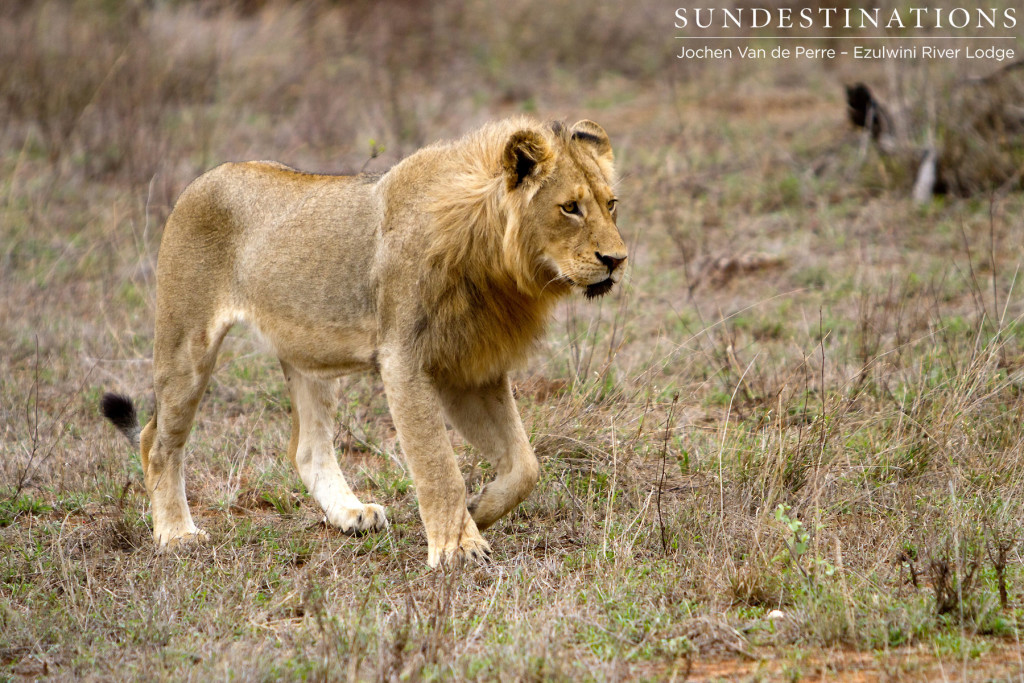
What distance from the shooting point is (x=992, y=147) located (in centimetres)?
960

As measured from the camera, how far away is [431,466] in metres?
4.32

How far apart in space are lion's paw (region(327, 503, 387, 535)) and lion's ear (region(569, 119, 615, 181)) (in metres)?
1.87

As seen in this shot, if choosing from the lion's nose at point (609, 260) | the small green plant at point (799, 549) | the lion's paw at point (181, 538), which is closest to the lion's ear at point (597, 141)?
the lion's nose at point (609, 260)

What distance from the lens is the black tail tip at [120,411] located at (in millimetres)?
5344

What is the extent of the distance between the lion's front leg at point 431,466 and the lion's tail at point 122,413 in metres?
1.76

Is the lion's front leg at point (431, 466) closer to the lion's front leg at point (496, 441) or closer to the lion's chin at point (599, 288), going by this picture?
the lion's front leg at point (496, 441)

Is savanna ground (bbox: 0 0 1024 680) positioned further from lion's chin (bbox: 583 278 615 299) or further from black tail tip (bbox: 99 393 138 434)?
lion's chin (bbox: 583 278 615 299)

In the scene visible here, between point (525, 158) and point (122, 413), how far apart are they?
2646 mm

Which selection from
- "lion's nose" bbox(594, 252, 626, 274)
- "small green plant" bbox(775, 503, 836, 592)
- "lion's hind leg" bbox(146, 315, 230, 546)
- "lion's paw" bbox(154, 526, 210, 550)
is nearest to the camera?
"small green plant" bbox(775, 503, 836, 592)

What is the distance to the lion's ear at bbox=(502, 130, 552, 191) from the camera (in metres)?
4.12

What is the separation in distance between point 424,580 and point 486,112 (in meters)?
10.9

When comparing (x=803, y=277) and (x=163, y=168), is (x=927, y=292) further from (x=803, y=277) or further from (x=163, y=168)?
(x=163, y=168)

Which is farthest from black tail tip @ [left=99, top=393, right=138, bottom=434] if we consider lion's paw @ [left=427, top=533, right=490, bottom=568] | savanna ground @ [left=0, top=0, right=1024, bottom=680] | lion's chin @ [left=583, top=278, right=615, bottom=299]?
lion's chin @ [left=583, top=278, right=615, bottom=299]

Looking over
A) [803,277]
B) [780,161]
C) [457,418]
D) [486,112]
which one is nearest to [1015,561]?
[457,418]
